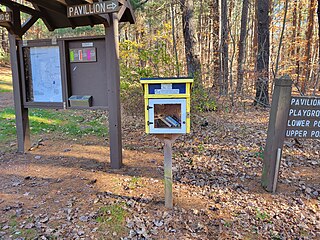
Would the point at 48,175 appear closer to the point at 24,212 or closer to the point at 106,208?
the point at 24,212

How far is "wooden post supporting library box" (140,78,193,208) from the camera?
268 cm

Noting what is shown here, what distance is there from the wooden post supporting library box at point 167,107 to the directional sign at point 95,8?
1424mm

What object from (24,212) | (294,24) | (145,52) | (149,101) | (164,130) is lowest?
(24,212)

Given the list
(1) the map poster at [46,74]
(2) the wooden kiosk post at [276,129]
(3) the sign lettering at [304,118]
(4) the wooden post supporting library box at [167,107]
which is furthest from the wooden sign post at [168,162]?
(1) the map poster at [46,74]

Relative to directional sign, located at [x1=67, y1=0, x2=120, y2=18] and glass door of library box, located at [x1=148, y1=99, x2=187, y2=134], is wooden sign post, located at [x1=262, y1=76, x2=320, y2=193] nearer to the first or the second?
glass door of library box, located at [x1=148, y1=99, x2=187, y2=134]

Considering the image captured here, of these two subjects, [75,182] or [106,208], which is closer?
[106,208]

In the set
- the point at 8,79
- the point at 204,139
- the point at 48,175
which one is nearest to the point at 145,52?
the point at 204,139

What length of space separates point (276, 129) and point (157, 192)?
1.75m

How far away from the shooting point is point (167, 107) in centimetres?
282

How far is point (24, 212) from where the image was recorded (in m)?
3.02

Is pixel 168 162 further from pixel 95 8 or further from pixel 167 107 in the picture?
pixel 95 8

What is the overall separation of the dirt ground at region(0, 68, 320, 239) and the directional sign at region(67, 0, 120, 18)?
238 centimetres

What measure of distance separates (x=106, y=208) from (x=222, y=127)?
433cm

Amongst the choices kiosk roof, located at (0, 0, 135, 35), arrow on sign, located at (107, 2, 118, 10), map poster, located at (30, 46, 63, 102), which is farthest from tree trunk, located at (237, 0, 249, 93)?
map poster, located at (30, 46, 63, 102)
